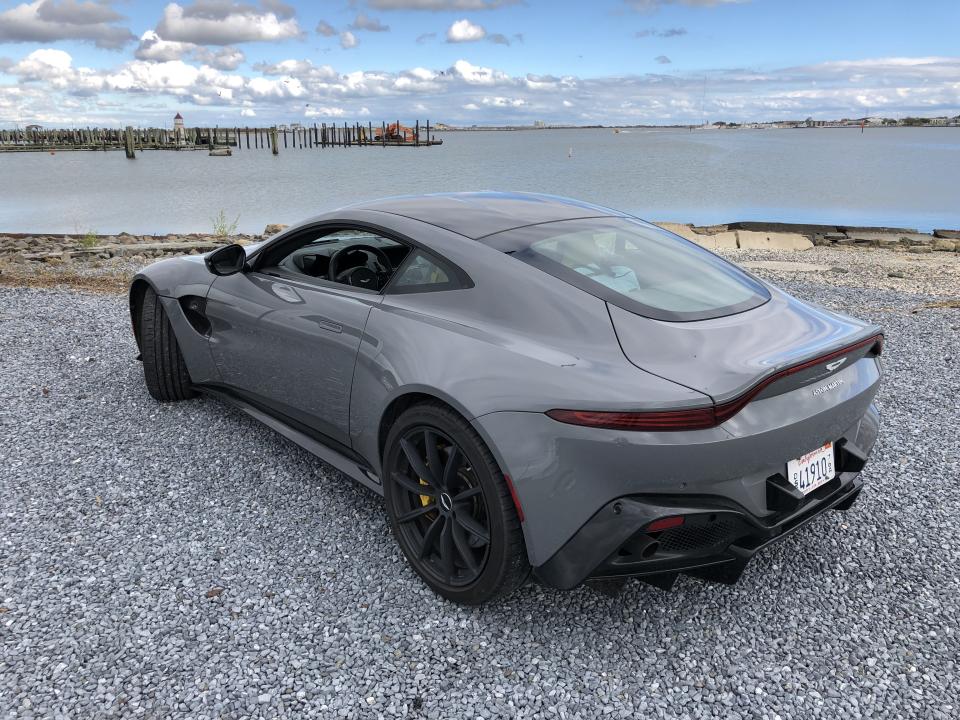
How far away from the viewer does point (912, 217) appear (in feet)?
80.7

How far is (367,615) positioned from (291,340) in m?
1.32

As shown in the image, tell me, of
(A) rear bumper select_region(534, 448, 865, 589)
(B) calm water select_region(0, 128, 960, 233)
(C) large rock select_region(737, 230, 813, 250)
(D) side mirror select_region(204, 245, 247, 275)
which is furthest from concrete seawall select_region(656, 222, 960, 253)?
(A) rear bumper select_region(534, 448, 865, 589)

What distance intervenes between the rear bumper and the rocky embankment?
8507mm

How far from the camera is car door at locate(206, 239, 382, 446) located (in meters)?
3.09

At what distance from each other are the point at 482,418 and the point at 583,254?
34.9 inches

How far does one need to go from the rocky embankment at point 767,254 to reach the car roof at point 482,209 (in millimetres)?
7216

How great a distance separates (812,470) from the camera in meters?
2.49

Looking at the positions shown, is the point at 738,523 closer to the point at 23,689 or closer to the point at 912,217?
the point at 23,689

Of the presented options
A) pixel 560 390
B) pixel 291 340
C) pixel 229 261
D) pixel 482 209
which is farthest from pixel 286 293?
pixel 560 390

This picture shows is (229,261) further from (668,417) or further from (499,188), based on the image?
(499,188)

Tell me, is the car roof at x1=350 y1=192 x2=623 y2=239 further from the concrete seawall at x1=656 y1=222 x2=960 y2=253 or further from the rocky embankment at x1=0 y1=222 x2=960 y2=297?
the concrete seawall at x1=656 y1=222 x2=960 y2=253

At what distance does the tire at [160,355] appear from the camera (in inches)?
178

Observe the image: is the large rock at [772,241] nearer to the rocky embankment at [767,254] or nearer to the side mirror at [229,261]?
the rocky embankment at [767,254]

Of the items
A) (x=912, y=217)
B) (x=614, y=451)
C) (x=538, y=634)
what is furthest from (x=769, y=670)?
(x=912, y=217)
